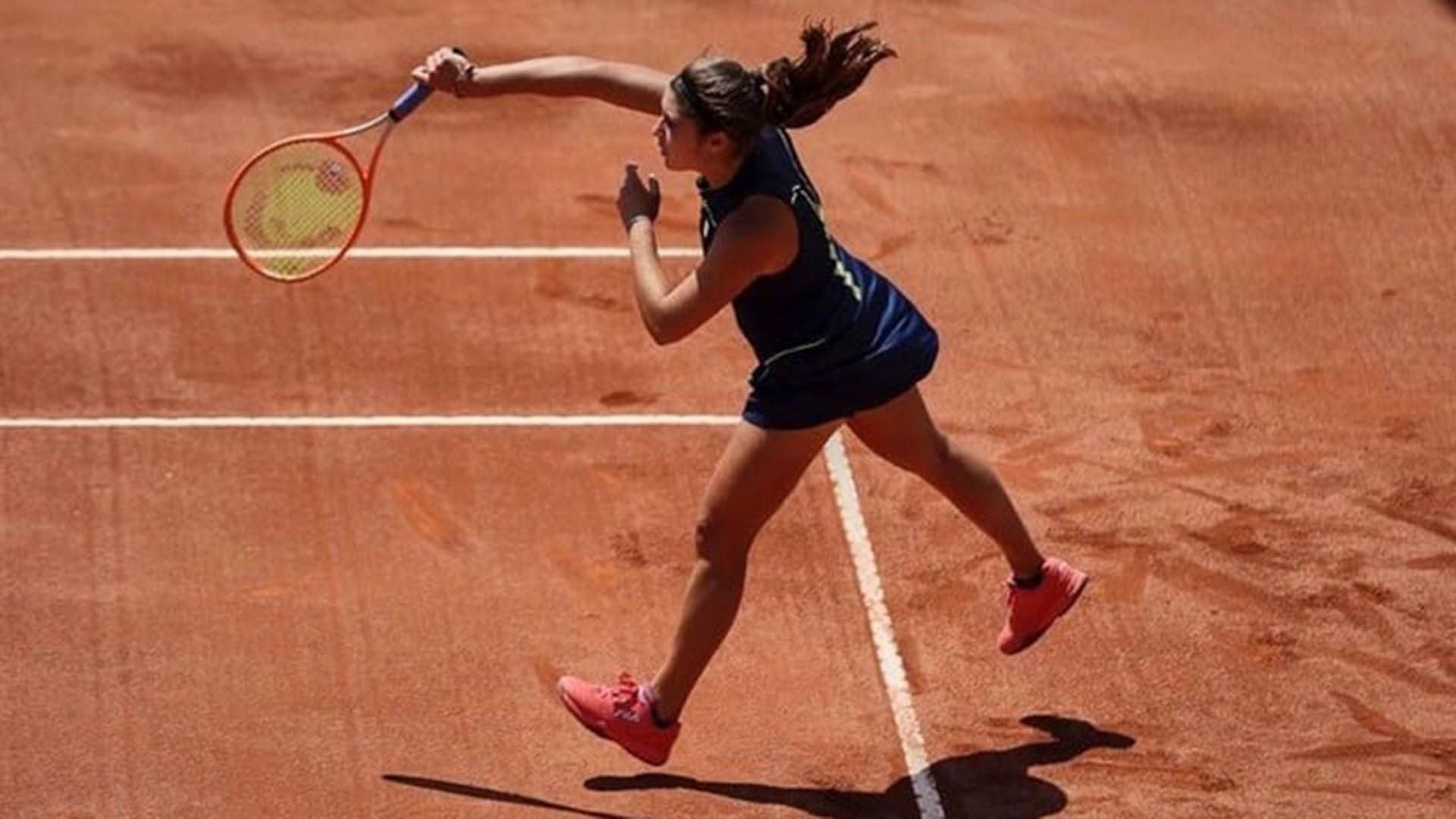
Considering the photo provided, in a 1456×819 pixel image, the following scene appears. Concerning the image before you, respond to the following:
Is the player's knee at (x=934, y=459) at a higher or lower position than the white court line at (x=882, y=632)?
higher

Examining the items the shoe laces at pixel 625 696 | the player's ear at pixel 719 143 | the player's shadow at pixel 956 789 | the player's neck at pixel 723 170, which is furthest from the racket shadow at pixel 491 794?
the player's ear at pixel 719 143

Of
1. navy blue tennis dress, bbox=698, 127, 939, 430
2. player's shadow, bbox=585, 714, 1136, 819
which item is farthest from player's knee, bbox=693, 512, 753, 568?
player's shadow, bbox=585, 714, 1136, 819

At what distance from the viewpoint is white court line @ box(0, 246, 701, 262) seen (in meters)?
12.4

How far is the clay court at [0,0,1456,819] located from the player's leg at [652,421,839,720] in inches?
19.3

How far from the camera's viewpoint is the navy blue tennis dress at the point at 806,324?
8.58 m

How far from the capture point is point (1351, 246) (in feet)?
42.3

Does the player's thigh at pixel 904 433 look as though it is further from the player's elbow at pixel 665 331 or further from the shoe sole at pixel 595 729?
the shoe sole at pixel 595 729

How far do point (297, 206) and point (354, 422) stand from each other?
5.55ft

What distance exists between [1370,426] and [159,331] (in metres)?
4.73

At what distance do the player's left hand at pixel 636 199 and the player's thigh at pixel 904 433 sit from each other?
88 centimetres

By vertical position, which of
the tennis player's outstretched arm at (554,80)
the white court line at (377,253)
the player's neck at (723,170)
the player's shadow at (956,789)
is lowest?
the white court line at (377,253)

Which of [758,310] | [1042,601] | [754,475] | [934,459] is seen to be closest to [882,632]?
[1042,601]

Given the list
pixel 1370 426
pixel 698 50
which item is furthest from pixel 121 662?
pixel 698 50

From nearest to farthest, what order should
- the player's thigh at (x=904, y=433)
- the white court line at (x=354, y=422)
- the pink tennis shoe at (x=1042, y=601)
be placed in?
1. the player's thigh at (x=904, y=433)
2. the pink tennis shoe at (x=1042, y=601)
3. the white court line at (x=354, y=422)
